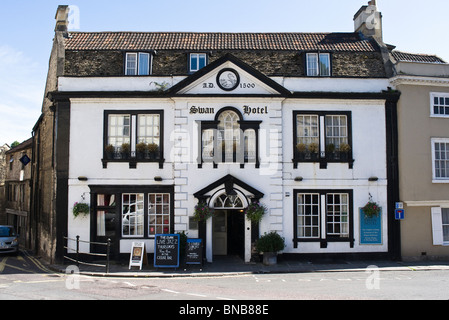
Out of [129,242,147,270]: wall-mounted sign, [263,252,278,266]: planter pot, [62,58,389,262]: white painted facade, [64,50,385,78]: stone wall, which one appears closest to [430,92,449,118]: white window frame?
[62,58,389,262]: white painted facade

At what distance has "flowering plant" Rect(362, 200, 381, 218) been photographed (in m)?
17.8

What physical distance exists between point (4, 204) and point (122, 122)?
2199cm

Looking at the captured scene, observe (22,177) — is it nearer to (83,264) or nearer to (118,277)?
(83,264)

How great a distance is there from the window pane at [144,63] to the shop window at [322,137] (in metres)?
7.14

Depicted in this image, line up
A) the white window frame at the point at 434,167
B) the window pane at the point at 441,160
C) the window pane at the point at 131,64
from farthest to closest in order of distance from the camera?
Result: the window pane at the point at 131,64 → the window pane at the point at 441,160 → the white window frame at the point at 434,167

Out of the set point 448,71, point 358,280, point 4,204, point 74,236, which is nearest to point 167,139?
point 74,236

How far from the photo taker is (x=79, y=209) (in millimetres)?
17422

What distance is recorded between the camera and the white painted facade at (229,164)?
58.1 ft

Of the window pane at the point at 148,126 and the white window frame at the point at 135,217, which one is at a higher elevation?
the window pane at the point at 148,126

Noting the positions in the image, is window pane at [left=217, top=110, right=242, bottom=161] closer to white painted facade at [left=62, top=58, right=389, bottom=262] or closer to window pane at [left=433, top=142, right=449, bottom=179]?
white painted facade at [left=62, top=58, right=389, bottom=262]

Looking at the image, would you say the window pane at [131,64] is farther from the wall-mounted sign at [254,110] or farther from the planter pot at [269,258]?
the planter pot at [269,258]

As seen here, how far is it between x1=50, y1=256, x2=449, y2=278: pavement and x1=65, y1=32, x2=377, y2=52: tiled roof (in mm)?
10104

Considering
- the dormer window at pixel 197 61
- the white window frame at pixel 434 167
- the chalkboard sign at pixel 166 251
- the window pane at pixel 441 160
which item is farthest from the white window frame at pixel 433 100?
the chalkboard sign at pixel 166 251

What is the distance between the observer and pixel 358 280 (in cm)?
1395
